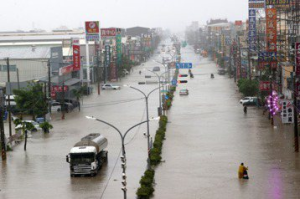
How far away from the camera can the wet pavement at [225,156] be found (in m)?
28.4

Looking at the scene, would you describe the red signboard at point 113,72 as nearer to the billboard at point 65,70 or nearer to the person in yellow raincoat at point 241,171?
the billboard at point 65,70

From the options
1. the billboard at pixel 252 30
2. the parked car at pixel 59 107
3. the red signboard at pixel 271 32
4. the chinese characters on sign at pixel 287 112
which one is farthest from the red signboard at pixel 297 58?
the billboard at pixel 252 30

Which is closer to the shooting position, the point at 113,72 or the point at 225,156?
the point at 225,156

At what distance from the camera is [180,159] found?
36000 millimetres

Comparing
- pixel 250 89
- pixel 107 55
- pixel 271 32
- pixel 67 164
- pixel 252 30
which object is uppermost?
pixel 252 30

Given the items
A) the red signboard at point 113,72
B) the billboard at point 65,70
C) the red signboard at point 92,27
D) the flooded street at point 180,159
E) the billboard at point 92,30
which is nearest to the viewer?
the flooded street at point 180,159

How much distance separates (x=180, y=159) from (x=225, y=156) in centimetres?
251

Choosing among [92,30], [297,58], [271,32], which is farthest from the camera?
[92,30]

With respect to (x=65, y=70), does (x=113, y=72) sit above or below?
below

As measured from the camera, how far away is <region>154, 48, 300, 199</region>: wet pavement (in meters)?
28.4

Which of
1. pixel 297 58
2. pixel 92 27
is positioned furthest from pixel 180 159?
pixel 92 27

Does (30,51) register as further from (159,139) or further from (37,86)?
(159,139)

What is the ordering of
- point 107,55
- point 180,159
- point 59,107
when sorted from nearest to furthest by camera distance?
1. point 180,159
2. point 59,107
3. point 107,55

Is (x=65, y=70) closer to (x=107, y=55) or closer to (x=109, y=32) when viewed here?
(x=107, y=55)
